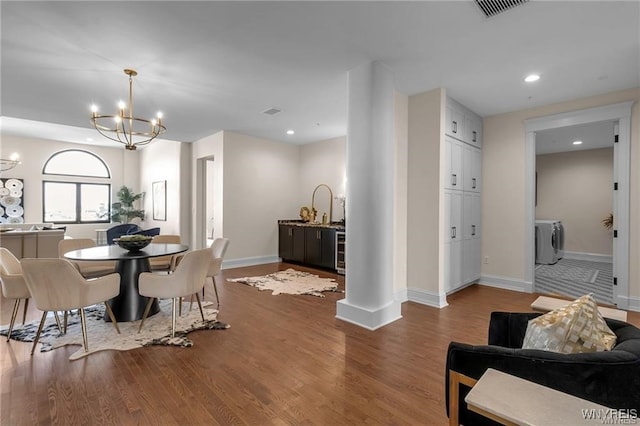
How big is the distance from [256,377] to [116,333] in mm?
1712

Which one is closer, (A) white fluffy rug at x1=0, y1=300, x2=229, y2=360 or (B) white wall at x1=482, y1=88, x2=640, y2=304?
(A) white fluffy rug at x1=0, y1=300, x2=229, y2=360

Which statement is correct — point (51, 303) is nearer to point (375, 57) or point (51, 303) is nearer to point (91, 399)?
point (91, 399)

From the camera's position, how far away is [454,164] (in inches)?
170

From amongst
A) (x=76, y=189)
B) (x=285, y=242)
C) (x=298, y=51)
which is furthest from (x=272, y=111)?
(x=76, y=189)

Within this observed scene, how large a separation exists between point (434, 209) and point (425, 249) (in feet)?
1.79

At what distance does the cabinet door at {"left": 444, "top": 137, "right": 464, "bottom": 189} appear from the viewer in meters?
4.18

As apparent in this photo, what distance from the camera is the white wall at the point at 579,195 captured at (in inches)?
284

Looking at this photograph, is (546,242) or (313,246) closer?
(313,246)

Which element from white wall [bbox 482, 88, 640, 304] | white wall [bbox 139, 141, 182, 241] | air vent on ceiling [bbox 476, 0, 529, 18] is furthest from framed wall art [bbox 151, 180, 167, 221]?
air vent on ceiling [bbox 476, 0, 529, 18]

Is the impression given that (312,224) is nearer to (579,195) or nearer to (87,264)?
(87,264)

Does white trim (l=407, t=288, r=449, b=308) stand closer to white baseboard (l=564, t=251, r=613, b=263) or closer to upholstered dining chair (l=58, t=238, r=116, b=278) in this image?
upholstered dining chair (l=58, t=238, r=116, b=278)

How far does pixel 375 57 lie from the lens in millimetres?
3076

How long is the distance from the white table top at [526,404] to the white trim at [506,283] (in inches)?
165

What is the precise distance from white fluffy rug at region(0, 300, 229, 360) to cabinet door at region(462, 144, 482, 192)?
4.01m
